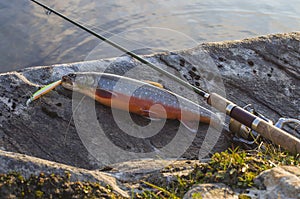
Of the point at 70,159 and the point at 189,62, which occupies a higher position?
the point at 189,62

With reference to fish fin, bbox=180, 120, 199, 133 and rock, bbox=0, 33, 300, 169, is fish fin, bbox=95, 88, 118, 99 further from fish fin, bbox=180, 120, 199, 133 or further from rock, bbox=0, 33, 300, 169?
fish fin, bbox=180, 120, 199, 133

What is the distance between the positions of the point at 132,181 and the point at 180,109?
160 centimetres

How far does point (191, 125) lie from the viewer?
4340 mm

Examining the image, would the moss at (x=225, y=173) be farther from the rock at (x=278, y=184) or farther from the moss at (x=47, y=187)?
the moss at (x=47, y=187)

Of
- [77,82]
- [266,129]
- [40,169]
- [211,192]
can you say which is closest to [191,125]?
[266,129]

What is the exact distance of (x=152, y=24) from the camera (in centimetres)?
978

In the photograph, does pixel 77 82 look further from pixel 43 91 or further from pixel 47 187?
pixel 47 187

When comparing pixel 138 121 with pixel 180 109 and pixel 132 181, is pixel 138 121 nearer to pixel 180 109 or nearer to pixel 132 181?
pixel 180 109

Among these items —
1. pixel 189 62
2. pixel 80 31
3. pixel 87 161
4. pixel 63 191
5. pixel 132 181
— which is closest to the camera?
pixel 63 191

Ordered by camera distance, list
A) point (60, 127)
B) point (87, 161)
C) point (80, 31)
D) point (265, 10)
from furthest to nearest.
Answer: point (265, 10), point (80, 31), point (60, 127), point (87, 161)

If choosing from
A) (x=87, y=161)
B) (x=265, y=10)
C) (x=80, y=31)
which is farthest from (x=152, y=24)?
(x=87, y=161)

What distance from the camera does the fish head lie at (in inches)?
178

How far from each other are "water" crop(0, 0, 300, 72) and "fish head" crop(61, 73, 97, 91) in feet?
13.4

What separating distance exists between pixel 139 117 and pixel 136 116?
34 millimetres
